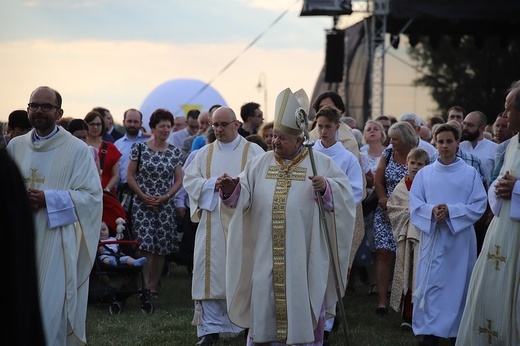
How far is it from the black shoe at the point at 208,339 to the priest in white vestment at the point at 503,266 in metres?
2.68

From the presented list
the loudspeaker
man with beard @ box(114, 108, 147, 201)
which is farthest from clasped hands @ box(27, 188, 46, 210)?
the loudspeaker

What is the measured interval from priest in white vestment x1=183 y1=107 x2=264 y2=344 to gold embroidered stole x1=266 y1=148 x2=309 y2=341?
6.29 feet

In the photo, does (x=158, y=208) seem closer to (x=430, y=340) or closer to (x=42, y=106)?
(x=430, y=340)

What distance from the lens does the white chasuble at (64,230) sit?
761 centimetres

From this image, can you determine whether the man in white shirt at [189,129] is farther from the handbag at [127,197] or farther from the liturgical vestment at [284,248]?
the liturgical vestment at [284,248]

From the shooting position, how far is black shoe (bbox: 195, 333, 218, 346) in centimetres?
954

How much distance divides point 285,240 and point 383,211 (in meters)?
3.99

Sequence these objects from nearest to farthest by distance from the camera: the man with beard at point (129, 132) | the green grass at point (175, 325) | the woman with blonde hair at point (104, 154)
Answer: the green grass at point (175, 325) < the woman with blonde hair at point (104, 154) < the man with beard at point (129, 132)

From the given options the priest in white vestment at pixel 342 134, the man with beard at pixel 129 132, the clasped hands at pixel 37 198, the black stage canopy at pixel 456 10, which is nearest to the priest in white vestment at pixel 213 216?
the priest in white vestment at pixel 342 134

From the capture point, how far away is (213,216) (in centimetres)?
984

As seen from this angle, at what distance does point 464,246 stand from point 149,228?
4.19 m

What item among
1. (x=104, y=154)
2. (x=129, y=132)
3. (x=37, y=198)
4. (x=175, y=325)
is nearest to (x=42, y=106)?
(x=37, y=198)

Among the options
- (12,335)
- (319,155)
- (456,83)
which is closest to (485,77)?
(456,83)

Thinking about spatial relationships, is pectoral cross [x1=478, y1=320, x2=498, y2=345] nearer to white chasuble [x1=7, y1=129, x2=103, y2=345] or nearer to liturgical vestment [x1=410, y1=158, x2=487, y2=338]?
liturgical vestment [x1=410, y1=158, x2=487, y2=338]
